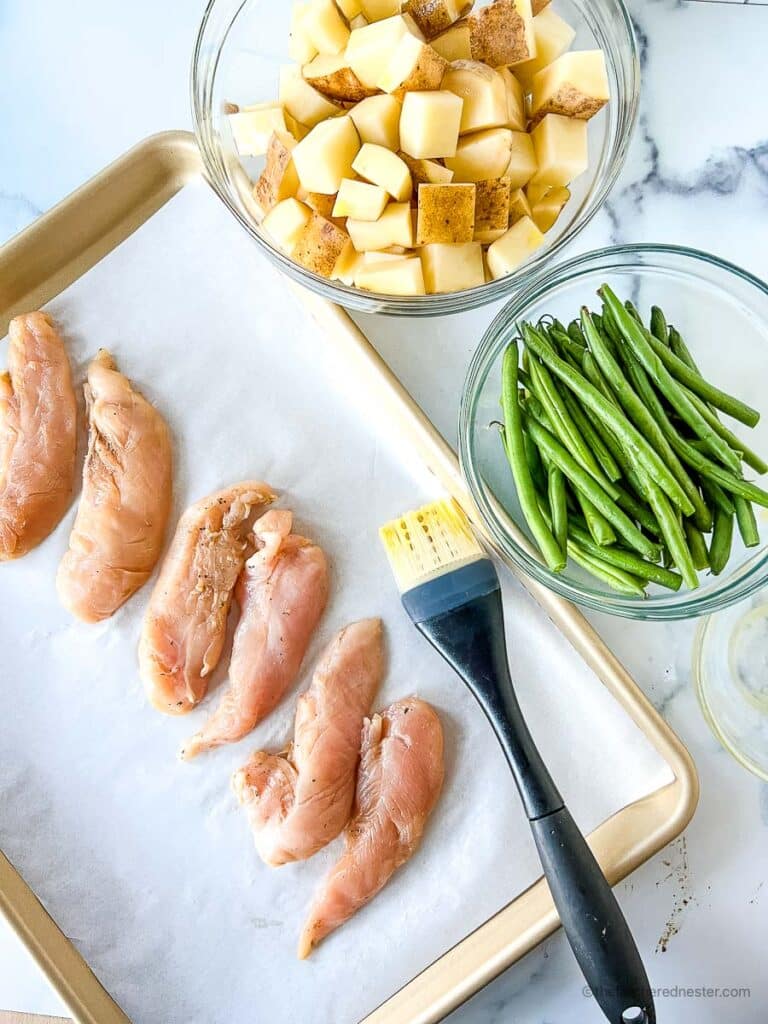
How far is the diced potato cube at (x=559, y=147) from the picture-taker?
4.85ft

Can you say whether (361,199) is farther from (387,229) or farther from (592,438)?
(592,438)

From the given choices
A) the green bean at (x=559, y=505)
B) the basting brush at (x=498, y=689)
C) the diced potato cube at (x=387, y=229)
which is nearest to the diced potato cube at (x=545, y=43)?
the diced potato cube at (x=387, y=229)

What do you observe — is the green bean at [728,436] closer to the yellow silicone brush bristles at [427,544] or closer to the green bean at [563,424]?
the green bean at [563,424]

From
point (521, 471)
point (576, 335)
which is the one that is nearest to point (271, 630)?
point (521, 471)

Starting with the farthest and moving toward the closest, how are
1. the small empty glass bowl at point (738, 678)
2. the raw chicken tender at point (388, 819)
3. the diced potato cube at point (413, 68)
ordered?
the small empty glass bowl at point (738, 678)
the raw chicken tender at point (388, 819)
the diced potato cube at point (413, 68)

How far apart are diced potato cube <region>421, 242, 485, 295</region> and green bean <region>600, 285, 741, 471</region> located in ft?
0.73

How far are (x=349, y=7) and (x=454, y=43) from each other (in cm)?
18

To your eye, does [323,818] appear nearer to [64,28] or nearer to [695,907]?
[695,907]

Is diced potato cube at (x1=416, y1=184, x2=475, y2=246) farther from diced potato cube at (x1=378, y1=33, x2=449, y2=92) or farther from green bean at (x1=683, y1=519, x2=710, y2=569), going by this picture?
green bean at (x1=683, y1=519, x2=710, y2=569)

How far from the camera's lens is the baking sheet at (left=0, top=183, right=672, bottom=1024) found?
1.71 m

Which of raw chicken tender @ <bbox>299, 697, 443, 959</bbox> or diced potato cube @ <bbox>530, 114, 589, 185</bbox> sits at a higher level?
diced potato cube @ <bbox>530, 114, 589, 185</bbox>

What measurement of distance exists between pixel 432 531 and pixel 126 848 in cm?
86

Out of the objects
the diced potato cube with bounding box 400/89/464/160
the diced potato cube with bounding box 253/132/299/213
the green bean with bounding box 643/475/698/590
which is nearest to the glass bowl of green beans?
the green bean with bounding box 643/475/698/590

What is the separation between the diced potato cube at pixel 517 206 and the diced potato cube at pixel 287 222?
34cm
